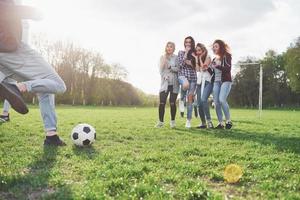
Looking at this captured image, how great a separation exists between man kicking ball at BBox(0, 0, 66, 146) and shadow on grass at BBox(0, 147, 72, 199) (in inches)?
32.1

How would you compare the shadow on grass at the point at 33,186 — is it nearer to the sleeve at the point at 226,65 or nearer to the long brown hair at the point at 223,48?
the sleeve at the point at 226,65

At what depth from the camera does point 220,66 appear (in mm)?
11102

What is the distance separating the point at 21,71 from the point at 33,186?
239 centimetres

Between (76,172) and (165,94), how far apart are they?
656 cm

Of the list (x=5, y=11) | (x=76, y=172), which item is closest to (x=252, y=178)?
(x=76, y=172)

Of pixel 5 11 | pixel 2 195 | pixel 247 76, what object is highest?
pixel 247 76

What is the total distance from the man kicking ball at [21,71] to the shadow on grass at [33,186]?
81 centimetres

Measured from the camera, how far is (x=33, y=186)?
413 centimetres

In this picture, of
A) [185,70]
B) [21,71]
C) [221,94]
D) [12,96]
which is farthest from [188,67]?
[12,96]

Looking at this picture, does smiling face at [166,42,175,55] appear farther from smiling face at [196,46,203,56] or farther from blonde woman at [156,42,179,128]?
smiling face at [196,46,203,56]

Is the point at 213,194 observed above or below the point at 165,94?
below

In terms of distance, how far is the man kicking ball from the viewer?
428 cm

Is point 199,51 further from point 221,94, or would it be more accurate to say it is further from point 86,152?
point 86,152

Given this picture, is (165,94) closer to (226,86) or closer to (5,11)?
(226,86)
